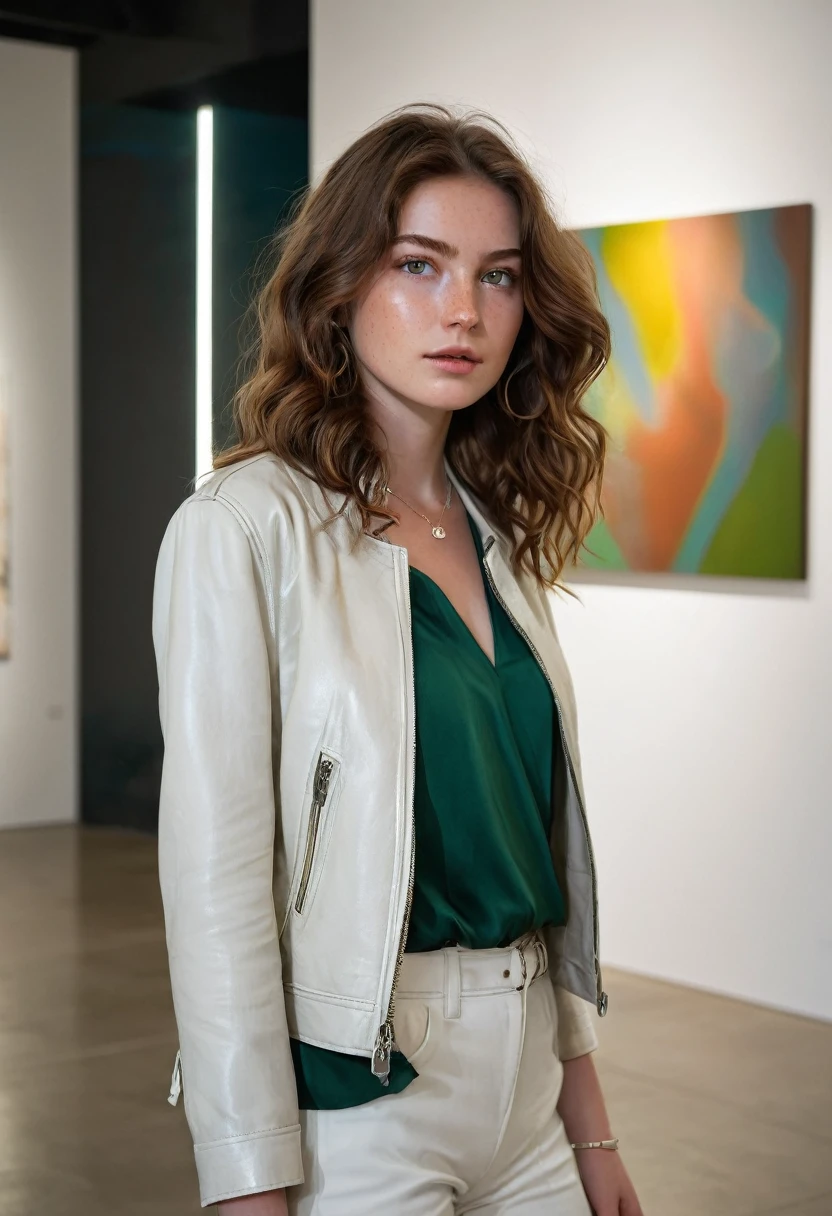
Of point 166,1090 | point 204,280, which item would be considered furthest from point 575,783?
point 204,280

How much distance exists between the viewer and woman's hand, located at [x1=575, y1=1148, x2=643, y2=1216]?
1.74 metres

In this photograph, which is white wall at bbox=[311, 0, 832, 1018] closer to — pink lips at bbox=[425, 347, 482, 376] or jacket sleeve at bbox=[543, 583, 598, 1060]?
jacket sleeve at bbox=[543, 583, 598, 1060]

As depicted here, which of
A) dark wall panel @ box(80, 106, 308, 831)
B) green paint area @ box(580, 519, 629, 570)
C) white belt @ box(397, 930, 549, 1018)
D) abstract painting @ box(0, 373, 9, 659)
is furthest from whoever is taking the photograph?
abstract painting @ box(0, 373, 9, 659)

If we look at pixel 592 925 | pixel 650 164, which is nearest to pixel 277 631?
pixel 592 925

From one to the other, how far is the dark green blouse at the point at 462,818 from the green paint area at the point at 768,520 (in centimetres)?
318

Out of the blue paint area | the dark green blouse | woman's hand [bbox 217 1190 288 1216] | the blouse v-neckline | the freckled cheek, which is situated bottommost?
woman's hand [bbox 217 1190 288 1216]

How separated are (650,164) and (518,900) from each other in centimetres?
397

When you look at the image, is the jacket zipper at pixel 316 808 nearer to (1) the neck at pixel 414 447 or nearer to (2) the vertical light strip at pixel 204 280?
(1) the neck at pixel 414 447

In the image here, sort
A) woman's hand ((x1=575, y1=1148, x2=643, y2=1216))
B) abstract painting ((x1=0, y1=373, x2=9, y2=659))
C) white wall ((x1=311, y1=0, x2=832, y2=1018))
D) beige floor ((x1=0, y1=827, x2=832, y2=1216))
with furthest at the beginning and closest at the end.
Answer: abstract painting ((x1=0, y1=373, x2=9, y2=659)) → white wall ((x1=311, y1=0, x2=832, y2=1018)) → beige floor ((x1=0, y1=827, x2=832, y2=1216)) → woman's hand ((x1=575, y1=1148, x2=643, y2=1216))

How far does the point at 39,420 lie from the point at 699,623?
3.90 meters

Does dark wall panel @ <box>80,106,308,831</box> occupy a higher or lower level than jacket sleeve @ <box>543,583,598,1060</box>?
higher

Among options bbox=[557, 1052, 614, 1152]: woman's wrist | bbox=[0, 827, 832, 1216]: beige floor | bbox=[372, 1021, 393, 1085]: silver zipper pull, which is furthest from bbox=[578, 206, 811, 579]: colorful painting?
bbox=[372, 1021, 393, 1085]: silver zipper pull

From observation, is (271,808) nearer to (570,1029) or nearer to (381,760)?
(381,760)

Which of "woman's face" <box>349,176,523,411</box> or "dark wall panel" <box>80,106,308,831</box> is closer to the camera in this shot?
"woman's face" <box>349,176,523,411</box>
